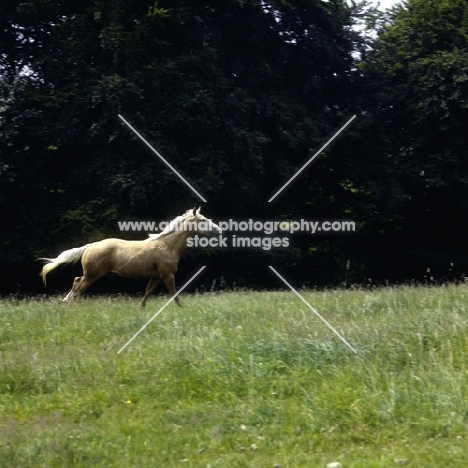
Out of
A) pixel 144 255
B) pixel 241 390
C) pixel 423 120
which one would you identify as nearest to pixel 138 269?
pixel 144 255

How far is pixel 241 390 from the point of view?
9.50 metres

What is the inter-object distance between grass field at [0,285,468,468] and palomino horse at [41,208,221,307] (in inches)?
109

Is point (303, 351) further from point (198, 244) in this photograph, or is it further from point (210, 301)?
point (198, 244)

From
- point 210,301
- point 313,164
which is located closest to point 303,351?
point 210,301

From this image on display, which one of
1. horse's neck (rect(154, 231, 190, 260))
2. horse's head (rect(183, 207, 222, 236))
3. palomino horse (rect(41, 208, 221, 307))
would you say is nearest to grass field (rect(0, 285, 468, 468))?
palomino horse (rect(41, 208, 221, 307))

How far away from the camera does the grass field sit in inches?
312

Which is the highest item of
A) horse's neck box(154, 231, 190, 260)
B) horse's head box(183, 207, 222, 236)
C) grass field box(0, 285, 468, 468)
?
horse's head box(183, 207, 222, 236)

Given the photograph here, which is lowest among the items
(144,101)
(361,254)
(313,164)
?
(361,254)

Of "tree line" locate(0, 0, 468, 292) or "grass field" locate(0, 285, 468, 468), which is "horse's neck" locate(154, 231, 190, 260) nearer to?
"grass field" locate(0, 285, 468, 468)

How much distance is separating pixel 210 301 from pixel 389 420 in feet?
23.9

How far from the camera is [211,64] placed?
27.0m

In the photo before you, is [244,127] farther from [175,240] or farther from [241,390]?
[241,390]

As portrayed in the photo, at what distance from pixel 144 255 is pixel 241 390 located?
21.1 ft

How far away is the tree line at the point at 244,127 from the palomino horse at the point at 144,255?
905 cm
